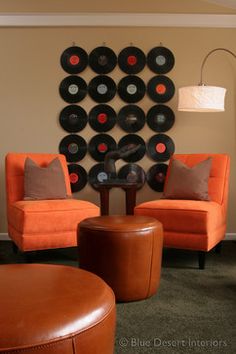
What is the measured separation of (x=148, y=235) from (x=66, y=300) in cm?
125

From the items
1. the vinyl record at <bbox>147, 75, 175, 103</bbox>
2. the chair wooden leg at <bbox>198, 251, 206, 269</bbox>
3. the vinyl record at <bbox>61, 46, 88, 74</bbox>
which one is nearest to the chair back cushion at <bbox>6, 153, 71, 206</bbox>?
the vinyl record at <bbox>61, 46, 88, 74</bbox>

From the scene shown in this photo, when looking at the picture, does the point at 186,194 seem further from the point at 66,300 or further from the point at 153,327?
the point at 66,300

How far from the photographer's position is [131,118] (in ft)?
14.1

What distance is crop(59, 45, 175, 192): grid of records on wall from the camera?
14.0ft

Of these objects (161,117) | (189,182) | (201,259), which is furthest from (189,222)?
(161,117)

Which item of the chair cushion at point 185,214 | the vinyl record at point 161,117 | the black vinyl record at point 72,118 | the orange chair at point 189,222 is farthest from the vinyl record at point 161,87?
the chair cushion at point 185,214

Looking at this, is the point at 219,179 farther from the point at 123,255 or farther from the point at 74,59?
the point at 74,59

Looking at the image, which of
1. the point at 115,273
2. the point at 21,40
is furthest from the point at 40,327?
the point at 21,40

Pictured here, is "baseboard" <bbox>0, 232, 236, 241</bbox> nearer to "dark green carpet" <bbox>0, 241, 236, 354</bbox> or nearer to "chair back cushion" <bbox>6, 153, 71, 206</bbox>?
"chair back cushion" <bbox>6, 153, 71, 206</bbox>

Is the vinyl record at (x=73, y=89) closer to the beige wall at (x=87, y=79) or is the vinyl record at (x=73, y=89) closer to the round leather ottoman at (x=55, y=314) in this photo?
the beige wall at (x=87, y=79)

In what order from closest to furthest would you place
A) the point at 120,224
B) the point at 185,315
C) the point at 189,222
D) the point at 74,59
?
the point at 185,315 → the point at 120,224 → the point at 189,222 → the point at 74,59

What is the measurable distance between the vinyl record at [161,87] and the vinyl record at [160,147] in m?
0.41

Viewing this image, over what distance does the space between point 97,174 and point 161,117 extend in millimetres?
913

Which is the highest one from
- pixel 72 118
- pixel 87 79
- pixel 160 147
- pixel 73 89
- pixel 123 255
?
pixel 87 79
